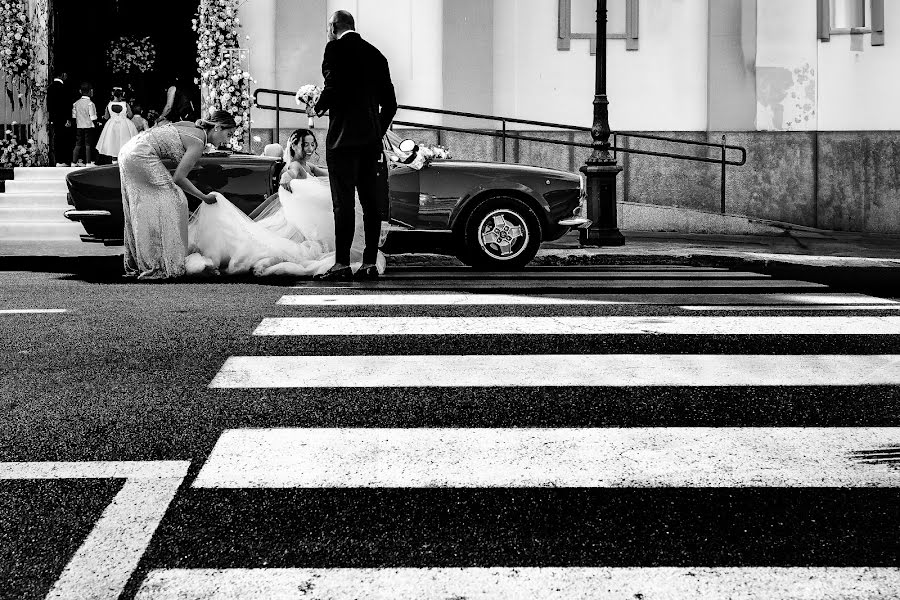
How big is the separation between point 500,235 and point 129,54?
77.7 ft

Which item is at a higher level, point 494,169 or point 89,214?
point 494,169

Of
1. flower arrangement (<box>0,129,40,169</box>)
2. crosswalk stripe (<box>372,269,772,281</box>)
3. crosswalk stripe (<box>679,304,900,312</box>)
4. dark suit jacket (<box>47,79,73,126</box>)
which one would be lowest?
crosswalk stripe (<box>679,304,900,312</box>)

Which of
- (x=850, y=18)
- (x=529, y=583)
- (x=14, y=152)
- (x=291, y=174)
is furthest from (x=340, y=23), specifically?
(x=850, y=18)

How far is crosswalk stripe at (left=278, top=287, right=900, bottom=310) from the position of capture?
9.05 m

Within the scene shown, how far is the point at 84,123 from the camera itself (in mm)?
21797

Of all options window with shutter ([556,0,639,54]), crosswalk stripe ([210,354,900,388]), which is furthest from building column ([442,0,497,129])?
crosswalk stripe ([210,354,900,388])

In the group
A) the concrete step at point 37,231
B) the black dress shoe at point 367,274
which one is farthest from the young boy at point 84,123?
the black dress shoe at point 367,274

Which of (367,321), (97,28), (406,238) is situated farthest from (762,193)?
(97,28)

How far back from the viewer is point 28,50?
20875mm

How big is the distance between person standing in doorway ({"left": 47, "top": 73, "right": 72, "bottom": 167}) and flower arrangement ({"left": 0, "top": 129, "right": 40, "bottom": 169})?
26.8 inches

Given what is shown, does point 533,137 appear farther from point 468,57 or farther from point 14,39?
point 14,39

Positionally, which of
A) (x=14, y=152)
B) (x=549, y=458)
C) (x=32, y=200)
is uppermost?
(x=14, y=152)

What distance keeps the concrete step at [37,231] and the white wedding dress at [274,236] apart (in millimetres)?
5773

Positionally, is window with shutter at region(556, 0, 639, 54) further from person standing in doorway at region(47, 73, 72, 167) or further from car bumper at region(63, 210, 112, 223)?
car bumper at region(63, 210, 112, 223)
